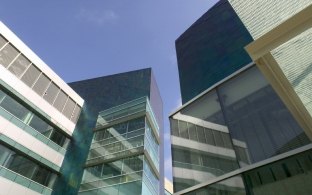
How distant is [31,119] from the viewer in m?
20.1

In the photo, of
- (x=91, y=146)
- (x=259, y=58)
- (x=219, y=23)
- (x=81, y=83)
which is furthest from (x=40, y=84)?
(x=259, y=58)

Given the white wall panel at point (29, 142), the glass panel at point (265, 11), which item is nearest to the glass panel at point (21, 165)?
the white wall panel at point (29, 142)

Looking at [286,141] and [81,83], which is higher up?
[81,83]

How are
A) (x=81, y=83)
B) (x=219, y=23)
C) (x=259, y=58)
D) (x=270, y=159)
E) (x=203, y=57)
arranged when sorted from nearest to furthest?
(x=259, y=58)
(x=270, y=159)
(x=203, y=57)
(x=219, y=23)
(x=81, y=83)

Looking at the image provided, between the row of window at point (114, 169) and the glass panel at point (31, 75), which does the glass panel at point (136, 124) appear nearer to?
the row of window at point (114, 169)

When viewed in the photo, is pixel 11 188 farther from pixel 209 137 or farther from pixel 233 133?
pixel 233 133

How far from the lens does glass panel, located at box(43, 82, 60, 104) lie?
22281 millimetres

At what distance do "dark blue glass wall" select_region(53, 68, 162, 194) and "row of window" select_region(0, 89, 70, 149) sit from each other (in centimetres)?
130

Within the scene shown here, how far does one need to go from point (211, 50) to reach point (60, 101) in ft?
51.1

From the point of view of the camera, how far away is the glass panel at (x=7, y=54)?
18.7 metres

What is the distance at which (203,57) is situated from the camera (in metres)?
23.6

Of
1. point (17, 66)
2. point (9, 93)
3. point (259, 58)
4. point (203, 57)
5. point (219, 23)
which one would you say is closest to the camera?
point (259, 58)

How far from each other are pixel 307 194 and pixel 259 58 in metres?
5.75

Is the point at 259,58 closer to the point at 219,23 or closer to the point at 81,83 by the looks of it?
the point at 219,23
